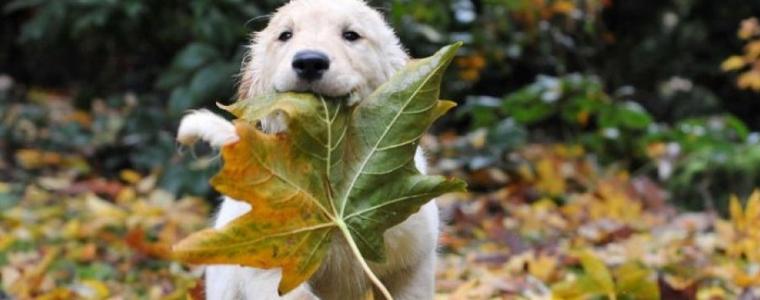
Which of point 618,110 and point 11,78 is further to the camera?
point 11,78

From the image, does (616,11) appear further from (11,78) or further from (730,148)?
(11,78)

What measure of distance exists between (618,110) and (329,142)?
16.5 feet

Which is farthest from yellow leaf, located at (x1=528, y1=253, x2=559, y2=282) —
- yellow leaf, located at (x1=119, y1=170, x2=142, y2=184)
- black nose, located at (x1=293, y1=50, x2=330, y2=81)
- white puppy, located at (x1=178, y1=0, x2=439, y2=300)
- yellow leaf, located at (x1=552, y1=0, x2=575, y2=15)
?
yellow leaf, located at (x1=552, y1=0, x2=575, y2=15)

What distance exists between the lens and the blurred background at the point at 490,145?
16.1 ft

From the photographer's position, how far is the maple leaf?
251cm

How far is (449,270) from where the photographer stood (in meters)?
4.80

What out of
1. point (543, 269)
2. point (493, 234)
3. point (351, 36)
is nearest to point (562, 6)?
point (493, 234)

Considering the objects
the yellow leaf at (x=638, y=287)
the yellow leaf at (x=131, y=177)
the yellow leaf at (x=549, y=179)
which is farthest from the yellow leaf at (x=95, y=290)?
the yellow leaf at (x=549, y=179)

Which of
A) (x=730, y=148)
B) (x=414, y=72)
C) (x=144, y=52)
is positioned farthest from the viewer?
(x=144, y=52)

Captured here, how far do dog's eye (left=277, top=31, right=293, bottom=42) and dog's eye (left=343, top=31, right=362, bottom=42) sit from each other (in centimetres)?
16

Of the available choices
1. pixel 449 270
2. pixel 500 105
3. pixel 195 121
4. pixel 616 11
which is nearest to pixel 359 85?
pixel 195 121

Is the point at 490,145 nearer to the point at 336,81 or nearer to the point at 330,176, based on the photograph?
the point at 336,81

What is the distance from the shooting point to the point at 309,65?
108 inches

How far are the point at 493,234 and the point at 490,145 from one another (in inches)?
73.0
